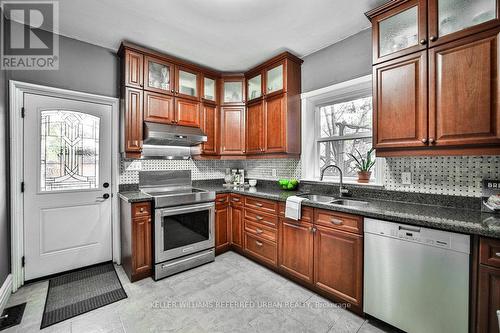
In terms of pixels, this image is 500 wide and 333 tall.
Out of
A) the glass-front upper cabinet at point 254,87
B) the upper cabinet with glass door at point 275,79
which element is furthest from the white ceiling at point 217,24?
the glass-front upper cabinet at point 254,87

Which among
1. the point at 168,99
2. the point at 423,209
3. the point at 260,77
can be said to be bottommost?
the point at 423,209

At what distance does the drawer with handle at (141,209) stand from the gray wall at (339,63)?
2489 millimetres

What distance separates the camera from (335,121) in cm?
292

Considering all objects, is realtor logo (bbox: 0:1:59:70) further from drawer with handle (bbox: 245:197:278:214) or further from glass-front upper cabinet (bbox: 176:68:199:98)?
drawer with handle (bbox: 245:197:278:214)

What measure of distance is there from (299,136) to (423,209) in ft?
5.40

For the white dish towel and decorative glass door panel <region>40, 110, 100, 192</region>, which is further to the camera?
decorative glass door panel <region>40, 110, 100, 192</region>

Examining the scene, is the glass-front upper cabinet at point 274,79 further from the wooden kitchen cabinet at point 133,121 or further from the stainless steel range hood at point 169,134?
the wooden kitchen cabinet at point 133,121

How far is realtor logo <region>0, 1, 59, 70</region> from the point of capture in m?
2.09

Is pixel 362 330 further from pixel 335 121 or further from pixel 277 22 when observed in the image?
pixel 277 22

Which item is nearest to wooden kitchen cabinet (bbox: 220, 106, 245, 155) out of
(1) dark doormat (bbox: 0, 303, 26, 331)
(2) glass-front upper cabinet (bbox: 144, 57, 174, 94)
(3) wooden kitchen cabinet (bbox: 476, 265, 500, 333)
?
(2) glass-front upper cabinet (bbox: 144, 57, 174, 94)

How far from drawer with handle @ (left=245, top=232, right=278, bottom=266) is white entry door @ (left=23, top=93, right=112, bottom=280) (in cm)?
181

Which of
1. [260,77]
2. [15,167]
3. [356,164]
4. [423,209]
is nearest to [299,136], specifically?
[356,164]

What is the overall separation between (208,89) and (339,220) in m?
2.67

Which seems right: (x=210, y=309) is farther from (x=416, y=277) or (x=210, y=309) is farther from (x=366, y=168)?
(x=366, y=168)
